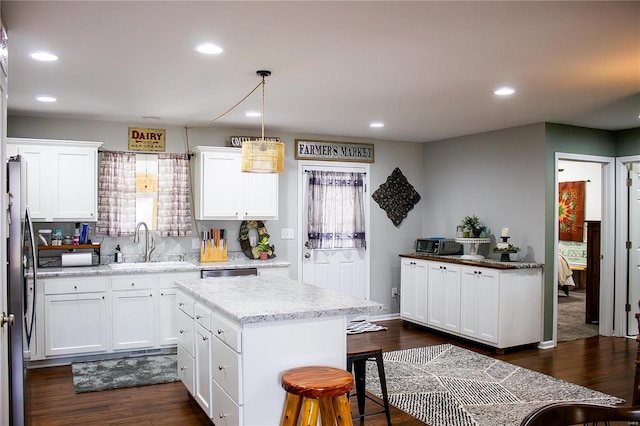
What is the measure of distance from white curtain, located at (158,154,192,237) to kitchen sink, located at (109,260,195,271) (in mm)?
330

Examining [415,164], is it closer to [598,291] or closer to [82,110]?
[598,291]

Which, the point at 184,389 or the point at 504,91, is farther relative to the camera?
the point at 184,389

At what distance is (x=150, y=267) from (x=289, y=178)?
6.48 feet

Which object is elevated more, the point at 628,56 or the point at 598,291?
the point at 628,56

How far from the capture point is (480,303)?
5535 mm

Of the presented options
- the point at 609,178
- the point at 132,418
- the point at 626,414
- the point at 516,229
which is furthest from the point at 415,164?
the point at 626,414

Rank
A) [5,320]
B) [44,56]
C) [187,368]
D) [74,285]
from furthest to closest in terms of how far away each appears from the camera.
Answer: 1. [74,285]
2. [187,368]
3. [44,56]
4. [5,320]

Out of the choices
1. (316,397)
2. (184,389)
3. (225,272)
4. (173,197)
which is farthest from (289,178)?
(316,397)

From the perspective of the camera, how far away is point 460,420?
11.8ft

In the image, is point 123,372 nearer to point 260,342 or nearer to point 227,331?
point 227,331

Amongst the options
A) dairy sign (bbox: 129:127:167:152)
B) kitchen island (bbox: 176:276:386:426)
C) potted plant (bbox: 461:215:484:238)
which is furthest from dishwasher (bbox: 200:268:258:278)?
potted plant (bbox: 461:215:484:238)

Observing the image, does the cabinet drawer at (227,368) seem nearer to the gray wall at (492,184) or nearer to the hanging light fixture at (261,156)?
the hanging light fixture at (261,156)

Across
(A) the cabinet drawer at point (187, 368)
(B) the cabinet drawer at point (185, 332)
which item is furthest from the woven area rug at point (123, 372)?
(B) the cabinet drawer at point (185, 332)

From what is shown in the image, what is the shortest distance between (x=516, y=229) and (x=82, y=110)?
4605 millimetres
